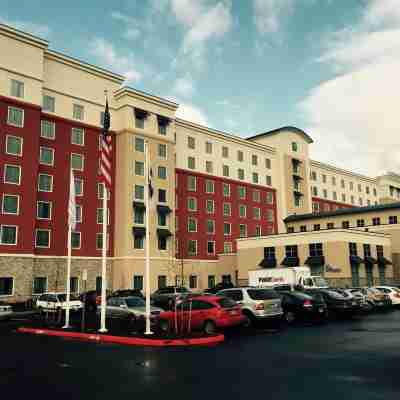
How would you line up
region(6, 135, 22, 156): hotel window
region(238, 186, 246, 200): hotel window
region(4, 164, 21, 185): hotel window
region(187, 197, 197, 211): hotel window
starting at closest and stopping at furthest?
region(4, 164, 21, 185): hotel window
region(6, 135, 22, 156): hotel window
region(187, 197, 197, 211): hotel window
region(238, 186, 246, 200): hotel window

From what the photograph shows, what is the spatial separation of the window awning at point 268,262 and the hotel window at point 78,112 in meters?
28.7

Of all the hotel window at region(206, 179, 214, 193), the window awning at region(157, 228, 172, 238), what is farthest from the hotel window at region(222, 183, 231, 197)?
the window awning at region(157, 228, 172, 238)

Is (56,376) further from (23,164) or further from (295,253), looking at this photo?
(295,253)

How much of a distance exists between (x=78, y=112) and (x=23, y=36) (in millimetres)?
9896

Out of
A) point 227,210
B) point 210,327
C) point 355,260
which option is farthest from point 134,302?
point 227,210

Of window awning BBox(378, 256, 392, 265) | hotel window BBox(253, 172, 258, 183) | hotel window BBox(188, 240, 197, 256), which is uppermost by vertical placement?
hotel window BBox(253, 172, 258, 183)

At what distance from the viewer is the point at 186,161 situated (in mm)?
65062

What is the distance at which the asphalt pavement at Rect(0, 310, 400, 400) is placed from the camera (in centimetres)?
925

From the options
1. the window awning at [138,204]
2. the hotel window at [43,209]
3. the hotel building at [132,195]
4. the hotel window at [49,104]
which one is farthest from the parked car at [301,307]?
the hotel window at [49,104]

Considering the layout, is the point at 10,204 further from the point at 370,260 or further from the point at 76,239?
the point at 370,260

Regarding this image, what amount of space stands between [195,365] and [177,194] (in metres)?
51.0

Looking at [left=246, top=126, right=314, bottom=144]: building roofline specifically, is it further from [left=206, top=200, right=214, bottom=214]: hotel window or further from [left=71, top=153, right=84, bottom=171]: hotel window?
[left=71, top=153, right=84, bottom=171]: hotel window

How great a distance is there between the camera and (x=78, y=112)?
2048 inches

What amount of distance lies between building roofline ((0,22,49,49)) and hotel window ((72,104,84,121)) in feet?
24.0
